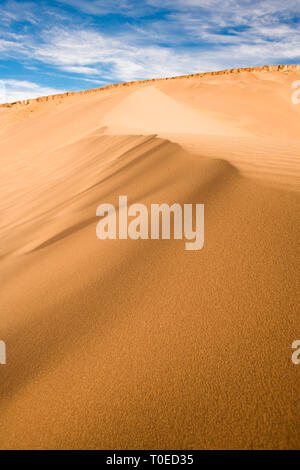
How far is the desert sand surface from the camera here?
0.89 metres

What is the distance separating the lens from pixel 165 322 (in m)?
1.21
